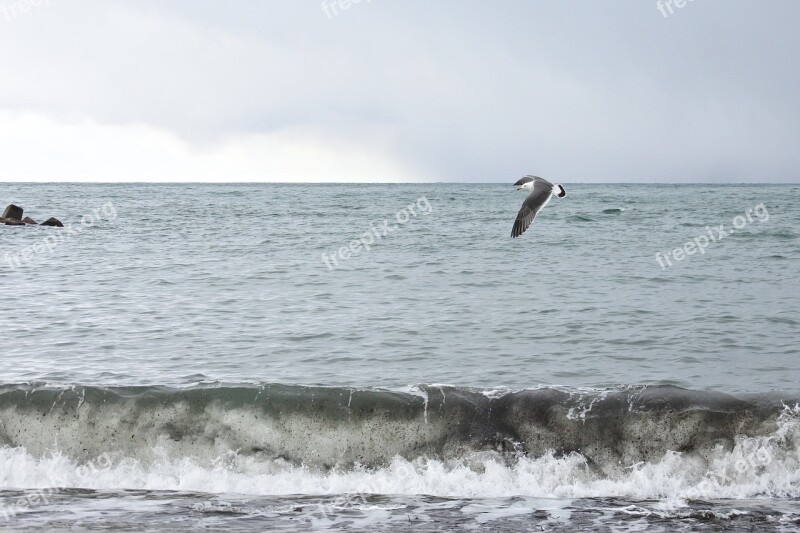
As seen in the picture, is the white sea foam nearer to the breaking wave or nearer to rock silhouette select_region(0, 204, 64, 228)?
the breaking wave

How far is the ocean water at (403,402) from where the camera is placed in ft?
22.2

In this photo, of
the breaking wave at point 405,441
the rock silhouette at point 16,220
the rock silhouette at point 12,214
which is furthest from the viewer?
the rock silhouette at point 12,214

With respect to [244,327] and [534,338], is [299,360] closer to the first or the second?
[244,327]

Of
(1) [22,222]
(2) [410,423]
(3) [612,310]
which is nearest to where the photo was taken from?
(2) [410,423]

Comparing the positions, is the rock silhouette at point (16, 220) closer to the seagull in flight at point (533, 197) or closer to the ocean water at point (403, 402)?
the ocean water at point (403, 402)

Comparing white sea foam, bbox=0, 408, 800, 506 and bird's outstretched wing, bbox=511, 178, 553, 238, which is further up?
bird's outstretched wing, bbox=511, 178, 553, 238

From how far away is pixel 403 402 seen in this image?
8.89 meters

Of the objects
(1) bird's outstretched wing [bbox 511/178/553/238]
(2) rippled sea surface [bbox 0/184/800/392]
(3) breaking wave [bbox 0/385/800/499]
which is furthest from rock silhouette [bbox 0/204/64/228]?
(1) bird's outstretched wing [bbox 511/178/553/238]

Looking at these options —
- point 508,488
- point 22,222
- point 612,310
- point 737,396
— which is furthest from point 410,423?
point 22,222

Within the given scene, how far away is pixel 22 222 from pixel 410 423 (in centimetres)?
3059

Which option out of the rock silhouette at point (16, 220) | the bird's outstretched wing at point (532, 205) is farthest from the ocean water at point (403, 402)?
the rock silhouette at point (16, 220)

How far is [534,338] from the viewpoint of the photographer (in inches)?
485

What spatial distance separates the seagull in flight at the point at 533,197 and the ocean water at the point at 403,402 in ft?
5.90

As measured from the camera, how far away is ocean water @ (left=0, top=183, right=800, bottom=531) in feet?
22.2
